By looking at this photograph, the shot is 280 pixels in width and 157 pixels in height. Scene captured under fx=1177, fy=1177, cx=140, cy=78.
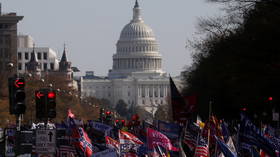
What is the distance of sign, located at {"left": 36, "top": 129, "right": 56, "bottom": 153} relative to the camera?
74.2 ft

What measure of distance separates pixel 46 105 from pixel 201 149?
Result: 8180mm

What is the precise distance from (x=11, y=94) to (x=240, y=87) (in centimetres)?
2132

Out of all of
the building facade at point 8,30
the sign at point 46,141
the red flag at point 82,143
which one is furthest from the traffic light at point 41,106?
the building facade at point 8,30

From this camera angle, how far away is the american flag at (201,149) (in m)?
19.3

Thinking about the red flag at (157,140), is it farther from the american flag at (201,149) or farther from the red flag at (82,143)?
the american flag at (201,149)

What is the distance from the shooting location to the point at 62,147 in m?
24.7

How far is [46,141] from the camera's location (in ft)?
74.6

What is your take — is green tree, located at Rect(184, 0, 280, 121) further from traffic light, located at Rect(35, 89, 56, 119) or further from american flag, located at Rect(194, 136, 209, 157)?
american flag, located at Rect(194, 136, 209, 157)

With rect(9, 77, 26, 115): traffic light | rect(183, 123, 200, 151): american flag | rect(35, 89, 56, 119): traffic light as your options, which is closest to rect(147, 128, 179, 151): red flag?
rect(183, 123, 200, 151): american flag

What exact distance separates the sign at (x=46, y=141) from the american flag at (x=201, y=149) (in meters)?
4.05

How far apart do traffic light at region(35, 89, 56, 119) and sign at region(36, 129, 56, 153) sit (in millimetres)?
3674

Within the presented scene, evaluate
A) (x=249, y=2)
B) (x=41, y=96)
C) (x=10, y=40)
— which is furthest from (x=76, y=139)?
(x=10, y=40)

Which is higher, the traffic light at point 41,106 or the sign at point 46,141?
the traffic light at point 41,106

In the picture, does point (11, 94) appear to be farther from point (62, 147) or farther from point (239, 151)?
point (239, 151)
